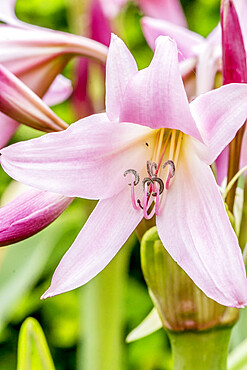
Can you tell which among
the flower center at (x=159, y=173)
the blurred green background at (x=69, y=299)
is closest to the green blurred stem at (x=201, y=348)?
the flower center at (x=159, y=173)

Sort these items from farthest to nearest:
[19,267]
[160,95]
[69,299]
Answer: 1. [69,299]
2. [19,267]
3. [160,95]

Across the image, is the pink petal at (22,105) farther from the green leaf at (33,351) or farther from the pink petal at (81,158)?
the green leaf at (33,351)

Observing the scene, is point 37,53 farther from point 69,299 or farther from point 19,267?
point 69,299

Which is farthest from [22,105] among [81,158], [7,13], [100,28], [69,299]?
[69,299]

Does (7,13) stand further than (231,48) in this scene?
Yes

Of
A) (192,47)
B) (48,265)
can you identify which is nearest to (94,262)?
(192,47)

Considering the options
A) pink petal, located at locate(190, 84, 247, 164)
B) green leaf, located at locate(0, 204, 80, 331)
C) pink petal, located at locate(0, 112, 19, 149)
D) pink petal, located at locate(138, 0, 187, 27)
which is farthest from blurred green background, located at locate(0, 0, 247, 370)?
pink petal, located at locate(190, 84, 247, 164)

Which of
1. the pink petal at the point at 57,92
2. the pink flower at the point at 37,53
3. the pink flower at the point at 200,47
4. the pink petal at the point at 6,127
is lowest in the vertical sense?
the pink petal at the point at 57,92
